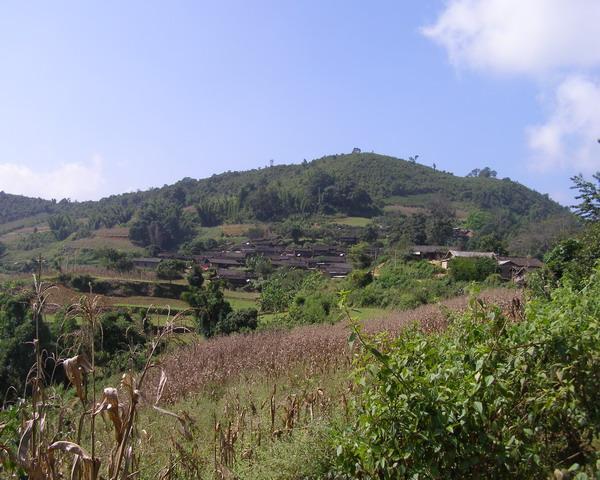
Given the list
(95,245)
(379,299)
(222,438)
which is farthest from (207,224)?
(222,438)

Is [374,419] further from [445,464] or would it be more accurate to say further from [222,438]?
[222,438]

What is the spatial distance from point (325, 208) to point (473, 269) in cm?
5502

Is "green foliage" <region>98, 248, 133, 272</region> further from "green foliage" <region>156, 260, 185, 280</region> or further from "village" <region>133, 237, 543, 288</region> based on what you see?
"green foliage" <region>156, 260, 185, 280</region>

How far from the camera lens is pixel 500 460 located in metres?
2.50

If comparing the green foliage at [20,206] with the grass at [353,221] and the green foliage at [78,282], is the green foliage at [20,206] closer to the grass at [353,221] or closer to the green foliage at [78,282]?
the grass at [353,221]

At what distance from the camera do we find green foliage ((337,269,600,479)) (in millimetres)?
2570

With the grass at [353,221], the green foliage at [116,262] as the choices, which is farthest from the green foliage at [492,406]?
the grass at [353,221]

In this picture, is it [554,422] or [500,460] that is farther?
[554,422]

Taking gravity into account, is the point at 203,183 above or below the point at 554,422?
above

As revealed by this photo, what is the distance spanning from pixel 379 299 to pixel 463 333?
909 inches

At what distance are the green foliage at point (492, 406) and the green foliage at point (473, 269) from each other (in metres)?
24.5

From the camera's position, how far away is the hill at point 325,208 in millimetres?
67000

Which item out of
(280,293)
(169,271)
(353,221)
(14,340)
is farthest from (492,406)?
(353,221)

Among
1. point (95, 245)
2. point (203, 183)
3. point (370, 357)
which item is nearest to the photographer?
point (370, 357)
